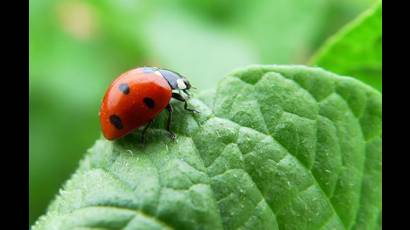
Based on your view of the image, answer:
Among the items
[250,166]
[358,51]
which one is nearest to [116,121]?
[250,166]

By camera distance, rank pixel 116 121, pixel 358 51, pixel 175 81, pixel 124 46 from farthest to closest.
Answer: pixel 124 46 → pixel 358 51 → pixel 175 81 → pixel 116 121

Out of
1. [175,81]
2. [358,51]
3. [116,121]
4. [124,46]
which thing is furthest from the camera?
[124,46]

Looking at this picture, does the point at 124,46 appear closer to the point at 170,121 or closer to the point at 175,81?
the point at 175,81

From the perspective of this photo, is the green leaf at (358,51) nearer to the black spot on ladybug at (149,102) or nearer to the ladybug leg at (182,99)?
the ladybug leg at (182,99)

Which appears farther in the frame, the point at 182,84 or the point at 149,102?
the point at 182,84

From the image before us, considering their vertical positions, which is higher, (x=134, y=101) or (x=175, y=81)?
(x=175, y=81)

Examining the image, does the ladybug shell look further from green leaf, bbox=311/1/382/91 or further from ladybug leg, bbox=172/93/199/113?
green leaf, bbox=311/1/382/91

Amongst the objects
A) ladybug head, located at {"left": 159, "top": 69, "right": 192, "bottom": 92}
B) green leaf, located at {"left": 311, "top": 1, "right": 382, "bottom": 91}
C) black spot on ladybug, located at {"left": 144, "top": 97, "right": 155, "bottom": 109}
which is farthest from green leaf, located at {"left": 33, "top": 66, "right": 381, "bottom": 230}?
green leaf, located at {"left": 311, "top": 1, "right": 382, "bottom": 91}
